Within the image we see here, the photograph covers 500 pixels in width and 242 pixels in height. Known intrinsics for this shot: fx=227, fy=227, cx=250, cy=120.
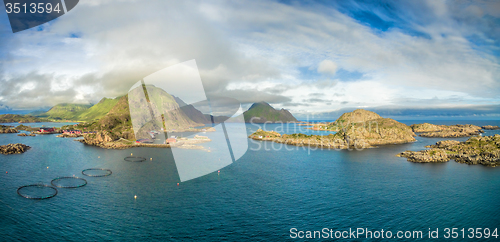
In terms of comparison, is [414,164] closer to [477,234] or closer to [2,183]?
[477,234]

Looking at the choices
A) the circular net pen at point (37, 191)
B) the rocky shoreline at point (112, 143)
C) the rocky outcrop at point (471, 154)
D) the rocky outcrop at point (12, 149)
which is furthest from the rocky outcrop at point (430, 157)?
the rocky outcrop at point (12, 149)

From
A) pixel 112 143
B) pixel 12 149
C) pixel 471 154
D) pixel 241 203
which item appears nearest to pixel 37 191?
pixel 241 203

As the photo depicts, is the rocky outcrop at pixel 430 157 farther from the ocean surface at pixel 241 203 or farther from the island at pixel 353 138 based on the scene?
the island at pixel 353 138

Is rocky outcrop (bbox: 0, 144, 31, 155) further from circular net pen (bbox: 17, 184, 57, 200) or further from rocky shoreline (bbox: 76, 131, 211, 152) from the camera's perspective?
circular net pen (bbox: 17, 184, 57, 200)

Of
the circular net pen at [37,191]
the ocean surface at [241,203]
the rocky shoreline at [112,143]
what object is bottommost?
the ocean surface at [241,203]

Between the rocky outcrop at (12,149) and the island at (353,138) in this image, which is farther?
the island at (353,138)

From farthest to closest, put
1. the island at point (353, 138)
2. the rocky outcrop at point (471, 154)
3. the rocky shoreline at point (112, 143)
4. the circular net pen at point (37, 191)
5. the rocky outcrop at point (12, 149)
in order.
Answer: the island at point (353, 138), the rocky shoreline at point (112, 143), the rocky outcrop at point (12, 149), the rocky outcrop at point (471, 154), the circular net pen at point (37, 191)

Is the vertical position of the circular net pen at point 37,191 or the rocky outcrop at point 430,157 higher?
the circular net pen at point 37,191
